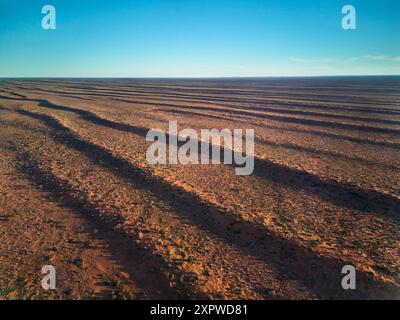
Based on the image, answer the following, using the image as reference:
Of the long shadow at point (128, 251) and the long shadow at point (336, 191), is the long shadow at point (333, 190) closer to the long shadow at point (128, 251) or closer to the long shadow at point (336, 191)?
the long shadow at point (336, 191)

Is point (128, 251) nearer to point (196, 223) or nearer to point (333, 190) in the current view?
point (196, 223)

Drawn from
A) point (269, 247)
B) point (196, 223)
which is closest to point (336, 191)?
point (269, 247)

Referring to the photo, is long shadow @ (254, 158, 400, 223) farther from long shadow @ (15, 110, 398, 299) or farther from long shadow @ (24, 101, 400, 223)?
long shadow @ (15, 110, 398, 299)

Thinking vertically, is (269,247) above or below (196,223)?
below

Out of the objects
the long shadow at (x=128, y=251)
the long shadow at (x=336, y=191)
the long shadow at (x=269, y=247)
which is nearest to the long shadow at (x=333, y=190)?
the long shadow at (x=336, y=191)

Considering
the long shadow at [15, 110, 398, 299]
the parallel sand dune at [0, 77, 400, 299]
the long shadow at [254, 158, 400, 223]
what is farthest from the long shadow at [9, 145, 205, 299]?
the long shadow at [254, 158, 400, 223]

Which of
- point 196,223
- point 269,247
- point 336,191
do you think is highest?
point 336,191

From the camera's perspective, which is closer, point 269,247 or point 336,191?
point 269,247
